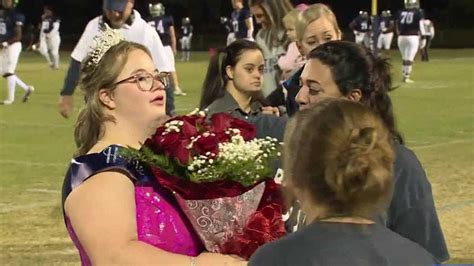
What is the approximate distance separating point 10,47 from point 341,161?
19214 mm

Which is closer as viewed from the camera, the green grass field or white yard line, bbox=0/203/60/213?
the green grass field

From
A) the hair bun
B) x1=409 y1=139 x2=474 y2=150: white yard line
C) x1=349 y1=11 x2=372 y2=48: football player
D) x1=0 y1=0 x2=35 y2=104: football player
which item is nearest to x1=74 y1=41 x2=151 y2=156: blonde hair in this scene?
the hair bun

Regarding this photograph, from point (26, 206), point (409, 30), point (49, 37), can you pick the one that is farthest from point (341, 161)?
point (49, 37)

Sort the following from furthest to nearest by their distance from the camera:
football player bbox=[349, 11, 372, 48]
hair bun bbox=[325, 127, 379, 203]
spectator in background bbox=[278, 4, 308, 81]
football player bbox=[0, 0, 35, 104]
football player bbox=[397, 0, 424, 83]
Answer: football player bbox=[349, 11, 372, 48] → football player bbox=[397, 0, 424, 83] → football player bbox=[0, 0, 35, 104] → spectator in background bbox=[278, 4, 308, 81] → hair bun bbox=[325, 127, 379, 203]

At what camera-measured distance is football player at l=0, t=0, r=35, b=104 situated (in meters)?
20.2

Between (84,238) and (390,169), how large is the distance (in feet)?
3.51

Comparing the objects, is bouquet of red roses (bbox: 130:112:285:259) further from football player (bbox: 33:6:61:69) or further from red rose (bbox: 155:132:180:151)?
football player (bbox: 33:6:61:69)

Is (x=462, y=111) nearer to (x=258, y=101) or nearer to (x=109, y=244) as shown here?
(x=258, y=101)

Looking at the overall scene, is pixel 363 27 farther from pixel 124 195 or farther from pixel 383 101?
pixel 124 195

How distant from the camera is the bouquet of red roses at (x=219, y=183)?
300 cm

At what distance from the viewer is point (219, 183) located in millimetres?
3020

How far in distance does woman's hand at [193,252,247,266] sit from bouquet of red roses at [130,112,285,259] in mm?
23

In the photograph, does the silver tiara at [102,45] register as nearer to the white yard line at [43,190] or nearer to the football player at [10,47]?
the white yard line at [43,190]

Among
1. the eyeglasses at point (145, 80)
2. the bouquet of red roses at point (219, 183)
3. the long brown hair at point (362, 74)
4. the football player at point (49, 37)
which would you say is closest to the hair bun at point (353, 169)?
the bouquet of red roses at point (219, 183)
